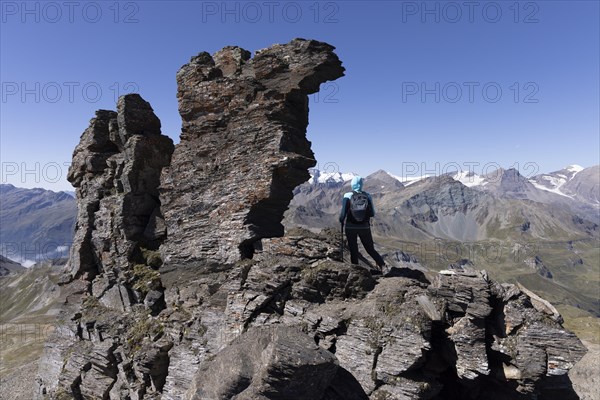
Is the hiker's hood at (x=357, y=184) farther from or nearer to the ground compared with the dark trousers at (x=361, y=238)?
farther from the ground

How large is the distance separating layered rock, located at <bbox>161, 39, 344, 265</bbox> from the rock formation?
0.38 ft

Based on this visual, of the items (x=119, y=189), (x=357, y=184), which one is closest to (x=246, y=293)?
(x=357, y=184)

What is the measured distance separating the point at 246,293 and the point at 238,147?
11.2 meters

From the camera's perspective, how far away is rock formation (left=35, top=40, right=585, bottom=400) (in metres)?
17.6

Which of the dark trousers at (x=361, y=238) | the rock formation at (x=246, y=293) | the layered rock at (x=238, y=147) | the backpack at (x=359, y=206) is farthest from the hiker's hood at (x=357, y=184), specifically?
the layered rock at (x=238, y=147)

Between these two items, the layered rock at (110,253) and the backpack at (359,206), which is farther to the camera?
the layered rock at (110,253)

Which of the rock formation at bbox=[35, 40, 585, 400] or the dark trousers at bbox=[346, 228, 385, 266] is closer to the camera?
the rock formation at bbox=[35, 40, 585, 400]

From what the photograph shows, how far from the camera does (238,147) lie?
27.3 meters

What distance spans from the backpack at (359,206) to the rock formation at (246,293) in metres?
3.34

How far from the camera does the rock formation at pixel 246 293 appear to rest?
57.9ft

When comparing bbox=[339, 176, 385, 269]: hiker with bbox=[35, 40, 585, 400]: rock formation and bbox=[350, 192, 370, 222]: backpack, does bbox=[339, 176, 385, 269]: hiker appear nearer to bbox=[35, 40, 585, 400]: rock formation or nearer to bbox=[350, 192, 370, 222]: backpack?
bbox=[350, 192, 370, 222]: backpack

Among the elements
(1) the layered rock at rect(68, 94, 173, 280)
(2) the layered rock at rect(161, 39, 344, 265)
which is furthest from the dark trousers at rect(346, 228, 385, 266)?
(1) the layered rock at rect(68, 94, 173, 280)

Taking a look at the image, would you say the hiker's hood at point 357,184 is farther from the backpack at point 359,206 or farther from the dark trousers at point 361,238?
the dark trousers at point 361,238

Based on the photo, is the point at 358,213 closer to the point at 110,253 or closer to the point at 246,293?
the point at 246,293
